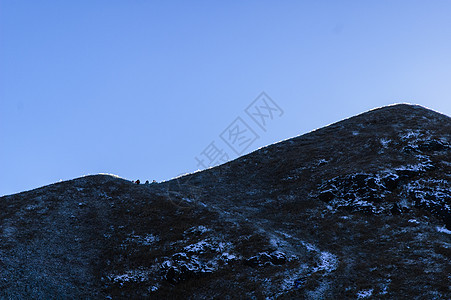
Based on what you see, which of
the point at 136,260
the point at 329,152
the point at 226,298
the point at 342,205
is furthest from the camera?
the point at 329,152

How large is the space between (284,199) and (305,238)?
1178 centimetres

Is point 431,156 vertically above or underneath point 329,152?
underneath

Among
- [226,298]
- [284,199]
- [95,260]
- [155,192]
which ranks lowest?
[226,298]

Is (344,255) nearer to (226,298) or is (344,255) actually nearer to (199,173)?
(226,298)

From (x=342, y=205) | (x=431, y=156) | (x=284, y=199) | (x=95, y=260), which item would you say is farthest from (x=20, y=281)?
(x=431, y=156)

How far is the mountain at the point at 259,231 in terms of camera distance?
31438mm

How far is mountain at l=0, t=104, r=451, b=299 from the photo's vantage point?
31438 millimetres

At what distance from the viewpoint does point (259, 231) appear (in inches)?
1570

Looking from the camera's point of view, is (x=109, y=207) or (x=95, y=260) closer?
(x=95, y=260)

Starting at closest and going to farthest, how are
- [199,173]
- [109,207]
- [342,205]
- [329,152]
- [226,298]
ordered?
[226,298] → [342,205] → [109,207] → [329,152] → [199,173]

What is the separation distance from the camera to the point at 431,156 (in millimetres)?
50750

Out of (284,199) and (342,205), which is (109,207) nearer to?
(284,199)

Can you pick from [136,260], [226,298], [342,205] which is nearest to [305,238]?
[342,205]

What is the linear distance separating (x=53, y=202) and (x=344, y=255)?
38217 millimetres
